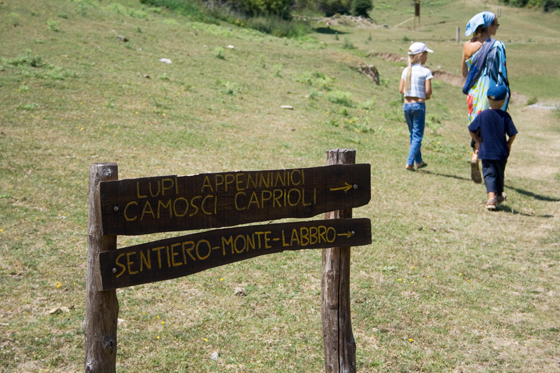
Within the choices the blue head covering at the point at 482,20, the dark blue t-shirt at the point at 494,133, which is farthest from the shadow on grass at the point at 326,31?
the dark blue t-shirt at the point at 494,133

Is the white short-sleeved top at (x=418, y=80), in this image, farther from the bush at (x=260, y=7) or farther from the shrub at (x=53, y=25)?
the bush at (x=260, y=7)

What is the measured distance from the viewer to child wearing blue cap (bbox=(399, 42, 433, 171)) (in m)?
9.40

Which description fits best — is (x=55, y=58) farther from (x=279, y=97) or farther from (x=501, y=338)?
(x=501, y=338)

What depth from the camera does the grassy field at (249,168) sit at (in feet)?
14.2

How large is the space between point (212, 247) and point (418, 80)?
7.32m

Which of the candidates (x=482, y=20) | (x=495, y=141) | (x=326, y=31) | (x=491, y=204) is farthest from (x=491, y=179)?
(x=326, y=31)

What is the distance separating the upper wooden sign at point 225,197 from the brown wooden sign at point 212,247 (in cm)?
8


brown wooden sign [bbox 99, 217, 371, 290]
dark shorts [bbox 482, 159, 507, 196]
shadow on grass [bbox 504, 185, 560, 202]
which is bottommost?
shadow on grass [bbox 504, 185, 560, 202]

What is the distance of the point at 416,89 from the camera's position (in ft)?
31.0

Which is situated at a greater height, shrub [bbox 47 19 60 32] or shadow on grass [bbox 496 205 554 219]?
shrub [bbox 47 19 60 32]

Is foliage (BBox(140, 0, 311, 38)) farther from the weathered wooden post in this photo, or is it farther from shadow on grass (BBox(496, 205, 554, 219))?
the weathered wooden post

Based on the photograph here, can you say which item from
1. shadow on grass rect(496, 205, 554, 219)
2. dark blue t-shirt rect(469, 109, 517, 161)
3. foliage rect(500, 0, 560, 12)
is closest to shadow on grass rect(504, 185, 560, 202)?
shadow on grass rect(496, 205, 554, 219)

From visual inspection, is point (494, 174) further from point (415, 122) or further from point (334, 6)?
point (334, 6)

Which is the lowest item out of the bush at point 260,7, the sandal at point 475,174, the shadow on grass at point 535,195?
the shadow on grass at point 535,195
